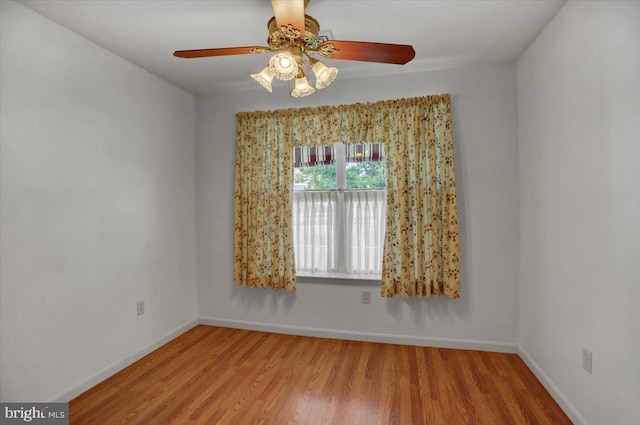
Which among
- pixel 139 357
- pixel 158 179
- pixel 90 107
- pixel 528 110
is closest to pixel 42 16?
pixel 90 107

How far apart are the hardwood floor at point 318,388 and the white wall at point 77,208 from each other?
1.24ft

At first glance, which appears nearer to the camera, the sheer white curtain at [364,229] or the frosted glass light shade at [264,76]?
the frosted glass light shade at [264,76]

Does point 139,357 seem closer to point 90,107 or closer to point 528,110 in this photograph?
point 90,107

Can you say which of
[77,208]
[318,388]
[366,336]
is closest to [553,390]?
[366,336]

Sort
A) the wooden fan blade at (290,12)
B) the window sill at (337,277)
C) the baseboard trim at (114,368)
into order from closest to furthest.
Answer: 1. the wooden fan blade at (290,12)
2. the baseboard trim at (114,368)
3. the window sill at (337,277)

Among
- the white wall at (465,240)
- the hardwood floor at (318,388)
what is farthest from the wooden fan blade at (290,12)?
the hardwood floor at (318,388)

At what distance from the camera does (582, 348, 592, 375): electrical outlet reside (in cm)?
186

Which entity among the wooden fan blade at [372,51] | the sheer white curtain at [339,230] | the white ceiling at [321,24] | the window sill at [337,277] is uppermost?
the white ceiling at [321,24]

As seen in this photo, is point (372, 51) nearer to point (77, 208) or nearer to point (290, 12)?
point (290, 12)

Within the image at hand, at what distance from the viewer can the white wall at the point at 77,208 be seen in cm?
200

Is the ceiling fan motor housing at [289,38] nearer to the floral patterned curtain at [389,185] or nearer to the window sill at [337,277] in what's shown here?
the floral patterned curtain at [389,185]

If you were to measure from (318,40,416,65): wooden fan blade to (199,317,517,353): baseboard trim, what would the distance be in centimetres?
254

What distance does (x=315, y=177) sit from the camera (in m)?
3.46

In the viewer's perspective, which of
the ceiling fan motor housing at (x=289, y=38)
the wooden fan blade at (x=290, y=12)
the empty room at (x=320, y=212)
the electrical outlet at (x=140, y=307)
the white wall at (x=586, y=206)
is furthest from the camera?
the electrical outlet at (x=140, y=307)
